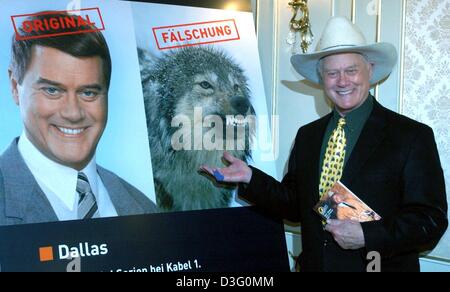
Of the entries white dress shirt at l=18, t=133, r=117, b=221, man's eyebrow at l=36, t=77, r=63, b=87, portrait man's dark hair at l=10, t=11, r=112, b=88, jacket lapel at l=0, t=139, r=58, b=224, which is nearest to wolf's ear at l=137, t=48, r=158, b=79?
portrait man's dark hair at l=10, t=11, r=112, b=88

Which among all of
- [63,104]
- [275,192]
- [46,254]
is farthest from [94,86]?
[275,192]

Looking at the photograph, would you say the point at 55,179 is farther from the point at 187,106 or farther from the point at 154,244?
the point at 187,106

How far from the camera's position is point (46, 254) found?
161 cm

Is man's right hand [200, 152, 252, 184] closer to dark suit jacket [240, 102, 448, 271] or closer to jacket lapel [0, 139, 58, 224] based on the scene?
dark suit jacket [240, 102, 448, 271]

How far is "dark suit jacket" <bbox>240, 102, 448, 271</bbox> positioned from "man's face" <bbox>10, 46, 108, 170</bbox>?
89 cm

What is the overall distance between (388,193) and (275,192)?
52cm

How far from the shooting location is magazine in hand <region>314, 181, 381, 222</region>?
168 cm

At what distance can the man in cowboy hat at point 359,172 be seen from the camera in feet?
5.31

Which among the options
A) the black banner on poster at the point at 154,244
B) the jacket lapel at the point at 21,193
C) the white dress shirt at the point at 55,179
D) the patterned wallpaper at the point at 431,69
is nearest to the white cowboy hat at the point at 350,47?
the patterned wallpaper at the point at 431,69

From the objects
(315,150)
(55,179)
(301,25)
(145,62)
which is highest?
(301,25)

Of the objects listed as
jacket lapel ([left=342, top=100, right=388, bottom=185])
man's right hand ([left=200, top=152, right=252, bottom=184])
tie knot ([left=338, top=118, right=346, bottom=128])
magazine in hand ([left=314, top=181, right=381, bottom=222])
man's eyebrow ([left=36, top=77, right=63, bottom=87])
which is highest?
man's eyebrow ([left=36, top=77, right=63, bottom=87])

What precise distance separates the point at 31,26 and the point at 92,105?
346 millimetres

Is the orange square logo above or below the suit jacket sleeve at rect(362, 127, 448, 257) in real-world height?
below

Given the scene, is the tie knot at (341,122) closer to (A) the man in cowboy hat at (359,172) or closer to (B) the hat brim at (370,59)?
(A) the man in cowboy hat at (359,172)
